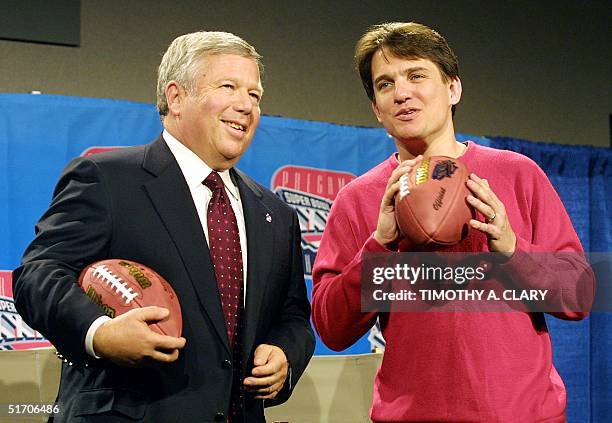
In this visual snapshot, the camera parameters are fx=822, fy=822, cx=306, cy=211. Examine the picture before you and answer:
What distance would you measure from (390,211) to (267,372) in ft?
1.41

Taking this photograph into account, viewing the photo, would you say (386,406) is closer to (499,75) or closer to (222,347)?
(222,347)

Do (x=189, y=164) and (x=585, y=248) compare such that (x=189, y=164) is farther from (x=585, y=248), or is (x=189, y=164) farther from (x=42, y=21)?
(x=585, y=248)

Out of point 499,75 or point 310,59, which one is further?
point 499,75

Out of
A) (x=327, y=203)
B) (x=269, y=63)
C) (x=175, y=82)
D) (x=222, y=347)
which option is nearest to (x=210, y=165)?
(x=175, y=82)

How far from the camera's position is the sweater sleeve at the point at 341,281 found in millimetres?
1830

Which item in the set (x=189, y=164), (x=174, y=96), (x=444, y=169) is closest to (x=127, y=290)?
(x=189, y=164)

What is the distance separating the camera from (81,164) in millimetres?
1771

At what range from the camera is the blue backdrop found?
3266 millimetres

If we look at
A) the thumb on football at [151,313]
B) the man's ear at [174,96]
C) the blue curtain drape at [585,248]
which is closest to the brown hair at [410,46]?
the man's ear at [174,96]

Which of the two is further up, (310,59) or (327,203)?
(310,59)

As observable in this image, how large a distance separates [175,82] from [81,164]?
1.05ft

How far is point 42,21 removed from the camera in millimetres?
4320

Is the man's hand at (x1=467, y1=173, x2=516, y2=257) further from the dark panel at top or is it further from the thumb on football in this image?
the dark panel at top

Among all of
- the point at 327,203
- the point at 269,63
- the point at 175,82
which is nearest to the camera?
the point at 175,82
